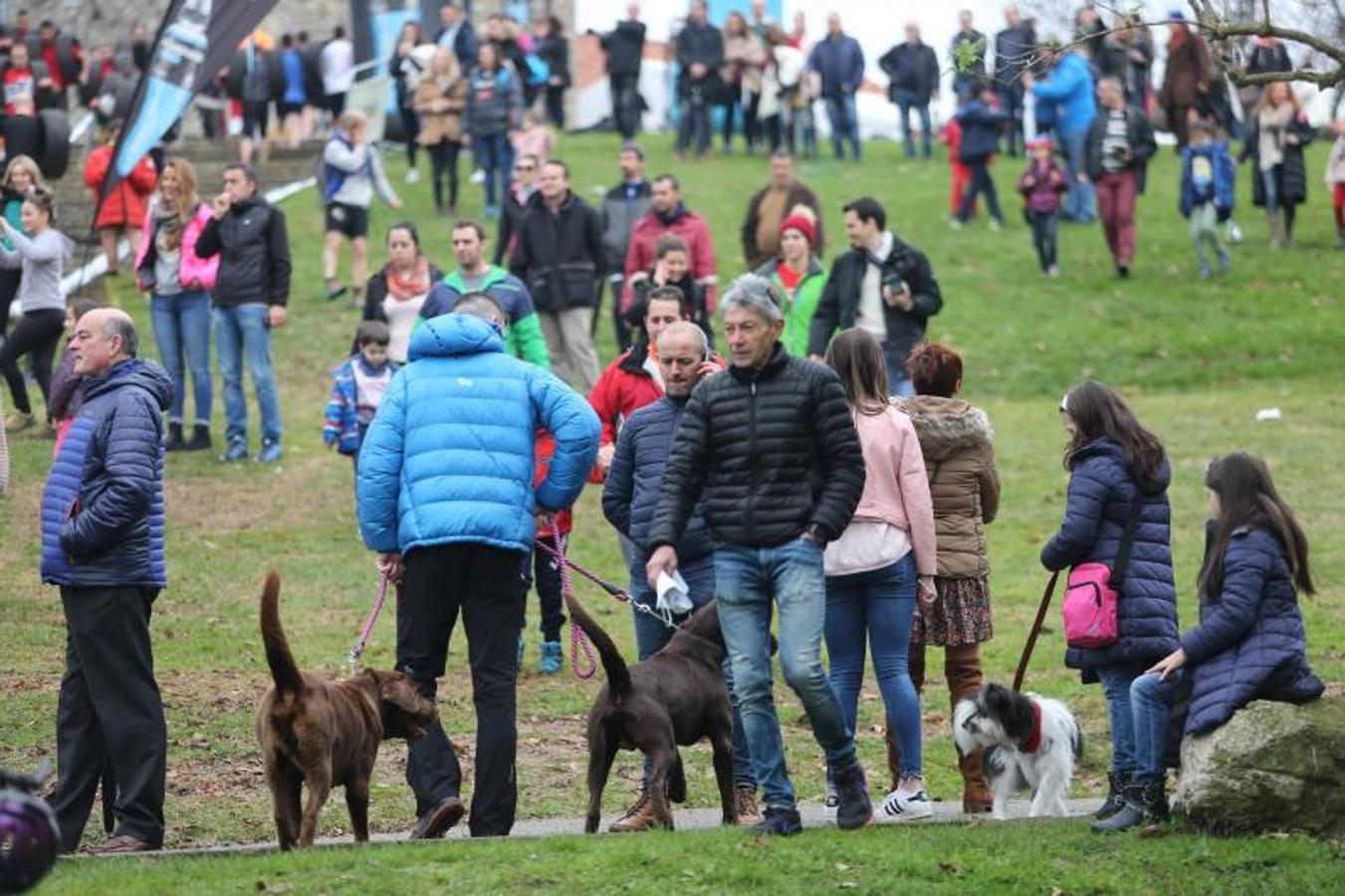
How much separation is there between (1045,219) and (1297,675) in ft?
60.1

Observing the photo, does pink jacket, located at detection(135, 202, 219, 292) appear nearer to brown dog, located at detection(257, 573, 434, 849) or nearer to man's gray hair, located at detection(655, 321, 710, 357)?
man's gray hair, located at detection(655, 321, 710, 357)

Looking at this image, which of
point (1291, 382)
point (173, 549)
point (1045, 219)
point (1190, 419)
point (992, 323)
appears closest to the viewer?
point (173, 549)

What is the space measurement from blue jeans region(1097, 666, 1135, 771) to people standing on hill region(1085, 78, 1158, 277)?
17.0 meters

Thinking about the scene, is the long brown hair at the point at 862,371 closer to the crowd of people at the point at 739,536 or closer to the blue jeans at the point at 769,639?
the crowd of people at the point at 739,536

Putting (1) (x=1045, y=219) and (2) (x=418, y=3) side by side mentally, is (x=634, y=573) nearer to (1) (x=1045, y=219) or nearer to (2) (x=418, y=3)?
(1) (x=1045, y=219)

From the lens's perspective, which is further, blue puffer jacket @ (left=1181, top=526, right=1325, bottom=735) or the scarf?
the scarf

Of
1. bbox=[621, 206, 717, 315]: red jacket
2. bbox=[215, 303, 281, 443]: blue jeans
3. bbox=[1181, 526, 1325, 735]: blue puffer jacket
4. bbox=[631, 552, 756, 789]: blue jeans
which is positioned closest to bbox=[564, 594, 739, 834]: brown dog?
bbox=[631, 552, 756, 789]: blue jeans

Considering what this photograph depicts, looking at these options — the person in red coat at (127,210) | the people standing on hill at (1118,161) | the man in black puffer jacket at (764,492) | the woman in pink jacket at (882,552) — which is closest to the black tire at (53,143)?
the person in red coat at (127,210)

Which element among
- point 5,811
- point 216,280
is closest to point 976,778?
point 5,811

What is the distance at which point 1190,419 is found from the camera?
20.7m

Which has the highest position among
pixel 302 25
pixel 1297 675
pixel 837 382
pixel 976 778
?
pixel 302 25

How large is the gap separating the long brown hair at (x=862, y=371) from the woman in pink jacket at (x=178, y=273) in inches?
376

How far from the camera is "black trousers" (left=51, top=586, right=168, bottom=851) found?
8836 mm

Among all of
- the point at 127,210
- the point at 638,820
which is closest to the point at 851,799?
the point at 638,820
